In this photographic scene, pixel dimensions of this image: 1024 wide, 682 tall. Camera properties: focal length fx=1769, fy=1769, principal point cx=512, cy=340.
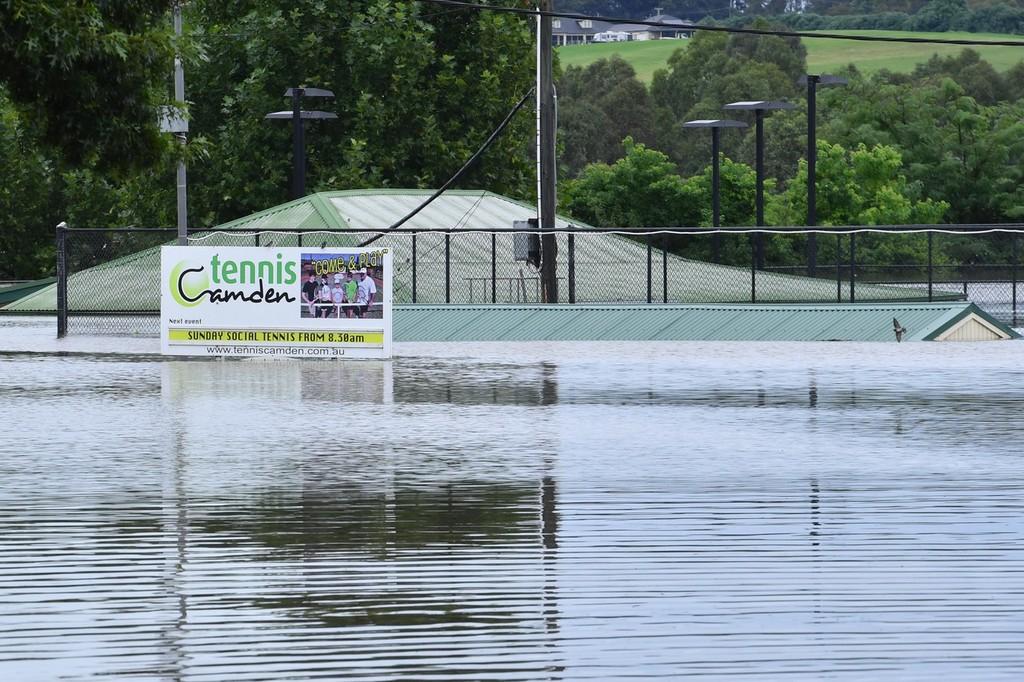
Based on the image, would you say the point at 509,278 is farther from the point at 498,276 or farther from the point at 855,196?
the point at 855,196

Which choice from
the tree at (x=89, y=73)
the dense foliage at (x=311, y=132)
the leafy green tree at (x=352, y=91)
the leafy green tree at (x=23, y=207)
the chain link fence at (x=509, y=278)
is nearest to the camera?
the tree at (x=89, y=73)

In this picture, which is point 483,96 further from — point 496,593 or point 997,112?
point 997,112

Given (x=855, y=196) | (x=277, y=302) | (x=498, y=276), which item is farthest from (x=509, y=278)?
(x=855, y=196)

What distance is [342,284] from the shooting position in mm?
28156

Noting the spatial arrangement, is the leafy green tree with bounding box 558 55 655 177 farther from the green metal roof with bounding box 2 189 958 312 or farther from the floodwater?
the floodwater

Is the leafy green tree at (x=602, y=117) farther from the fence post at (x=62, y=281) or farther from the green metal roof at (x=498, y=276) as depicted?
the fence post at (x=62, y=281)

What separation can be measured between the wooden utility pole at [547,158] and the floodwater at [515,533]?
12658 millimetres

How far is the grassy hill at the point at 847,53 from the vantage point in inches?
6614

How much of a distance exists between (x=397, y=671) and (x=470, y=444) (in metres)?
8.77

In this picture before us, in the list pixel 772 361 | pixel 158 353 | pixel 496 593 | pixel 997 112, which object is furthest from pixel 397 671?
pixel 997 112

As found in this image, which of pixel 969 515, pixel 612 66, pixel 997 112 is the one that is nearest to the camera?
pixel 969 515

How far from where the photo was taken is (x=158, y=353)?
98.0 ft

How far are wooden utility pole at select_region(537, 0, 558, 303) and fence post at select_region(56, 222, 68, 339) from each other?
914 cm

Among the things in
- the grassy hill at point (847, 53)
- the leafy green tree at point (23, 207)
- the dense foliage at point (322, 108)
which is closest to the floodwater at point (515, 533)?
the dense foliage at point (322, 108)
